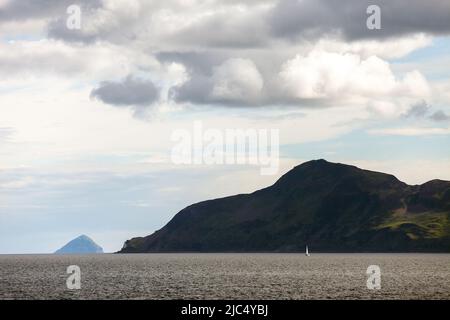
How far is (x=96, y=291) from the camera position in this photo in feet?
492
